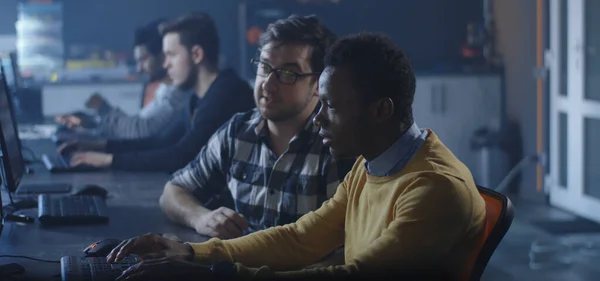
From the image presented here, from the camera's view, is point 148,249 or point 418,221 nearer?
point 418,221

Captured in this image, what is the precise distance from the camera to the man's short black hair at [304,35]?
7.02 ft

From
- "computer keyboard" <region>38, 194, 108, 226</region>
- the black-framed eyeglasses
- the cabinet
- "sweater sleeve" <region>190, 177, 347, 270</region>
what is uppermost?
the black-framed eyeglasses

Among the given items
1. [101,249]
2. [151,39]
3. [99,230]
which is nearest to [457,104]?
[151,39]

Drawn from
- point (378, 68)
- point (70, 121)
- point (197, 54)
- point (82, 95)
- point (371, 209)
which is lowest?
point (82, 95)

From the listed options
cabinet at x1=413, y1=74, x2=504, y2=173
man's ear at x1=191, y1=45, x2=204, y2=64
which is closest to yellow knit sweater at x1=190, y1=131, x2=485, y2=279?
man's ear at x1=191, y1=45, x2=204, y2=64

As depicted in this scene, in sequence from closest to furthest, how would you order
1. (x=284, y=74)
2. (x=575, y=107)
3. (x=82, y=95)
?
(x=284, y=74)
(x=575, y=107)
(x=82, y=95)

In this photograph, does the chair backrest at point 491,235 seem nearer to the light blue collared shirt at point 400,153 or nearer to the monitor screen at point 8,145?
the light blue collared shirt at point 400,153

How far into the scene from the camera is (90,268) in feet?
5.02

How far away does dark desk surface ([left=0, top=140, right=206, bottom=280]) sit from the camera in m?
1.78

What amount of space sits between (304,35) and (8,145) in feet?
2.59

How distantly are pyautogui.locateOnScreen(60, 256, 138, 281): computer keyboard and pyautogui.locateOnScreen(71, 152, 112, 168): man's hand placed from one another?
156cm

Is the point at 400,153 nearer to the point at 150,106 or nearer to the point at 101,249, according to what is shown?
the point at 101,249

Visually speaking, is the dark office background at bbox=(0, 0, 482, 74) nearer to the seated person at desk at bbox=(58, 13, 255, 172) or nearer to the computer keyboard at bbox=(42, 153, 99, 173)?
the seated person at desk at bbox=(58, 13, 255, 172)

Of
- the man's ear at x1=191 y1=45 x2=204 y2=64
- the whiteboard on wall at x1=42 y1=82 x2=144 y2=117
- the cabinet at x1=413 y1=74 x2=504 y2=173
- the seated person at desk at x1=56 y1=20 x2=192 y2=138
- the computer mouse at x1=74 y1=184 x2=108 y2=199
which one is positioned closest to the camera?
the computer mouse at x1=74 y1=184 x2=108 y2=199
